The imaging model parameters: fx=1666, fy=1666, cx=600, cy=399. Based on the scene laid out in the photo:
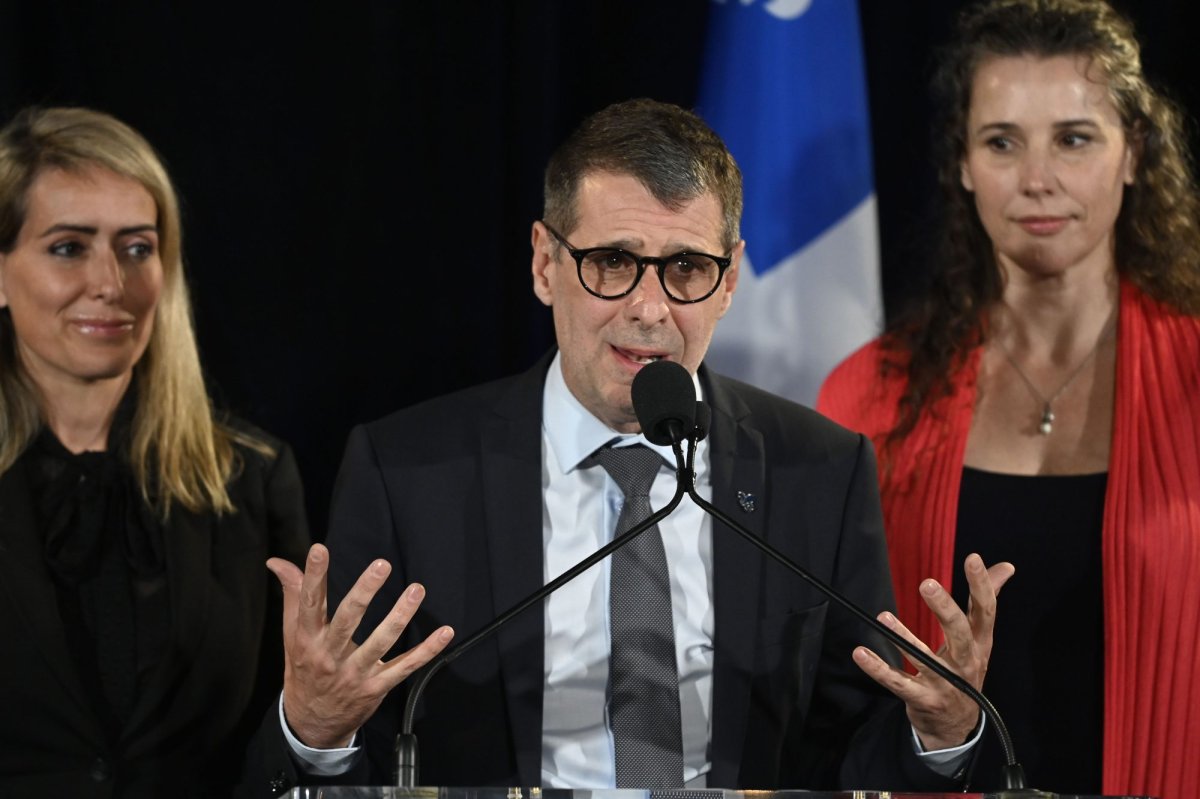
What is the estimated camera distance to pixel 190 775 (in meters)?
2.93

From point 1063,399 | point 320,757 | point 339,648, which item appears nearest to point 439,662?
point 339,648

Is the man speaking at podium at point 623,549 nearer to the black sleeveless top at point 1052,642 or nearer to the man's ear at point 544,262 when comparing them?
the man's ear at point 544,262

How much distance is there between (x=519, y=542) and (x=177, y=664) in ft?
2.61

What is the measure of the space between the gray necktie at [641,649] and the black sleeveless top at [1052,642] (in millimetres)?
904

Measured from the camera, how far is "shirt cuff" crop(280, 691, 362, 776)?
7.16 ft

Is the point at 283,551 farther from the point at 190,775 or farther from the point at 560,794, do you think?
the point at 560,794

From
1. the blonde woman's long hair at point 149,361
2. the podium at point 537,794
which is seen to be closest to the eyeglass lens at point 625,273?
the podium at point 537,794

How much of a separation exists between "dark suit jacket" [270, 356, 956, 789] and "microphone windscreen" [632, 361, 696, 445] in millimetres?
511

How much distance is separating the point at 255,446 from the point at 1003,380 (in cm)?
146

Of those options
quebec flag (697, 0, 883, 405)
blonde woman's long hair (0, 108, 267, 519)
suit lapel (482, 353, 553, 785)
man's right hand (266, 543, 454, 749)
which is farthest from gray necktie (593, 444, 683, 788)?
quebec flag (697, 0, 883, 405)

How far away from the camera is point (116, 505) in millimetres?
3014

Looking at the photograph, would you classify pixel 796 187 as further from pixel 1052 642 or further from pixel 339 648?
pixel 339 648

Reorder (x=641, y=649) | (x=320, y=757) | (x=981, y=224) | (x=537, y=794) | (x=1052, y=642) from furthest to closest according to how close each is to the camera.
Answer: (x=981, y=224) < (x=1052, y=642) < (x=641, y=649) < (x=320, y=757) < (x=537, y=794)

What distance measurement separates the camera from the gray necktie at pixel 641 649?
7.64ft
